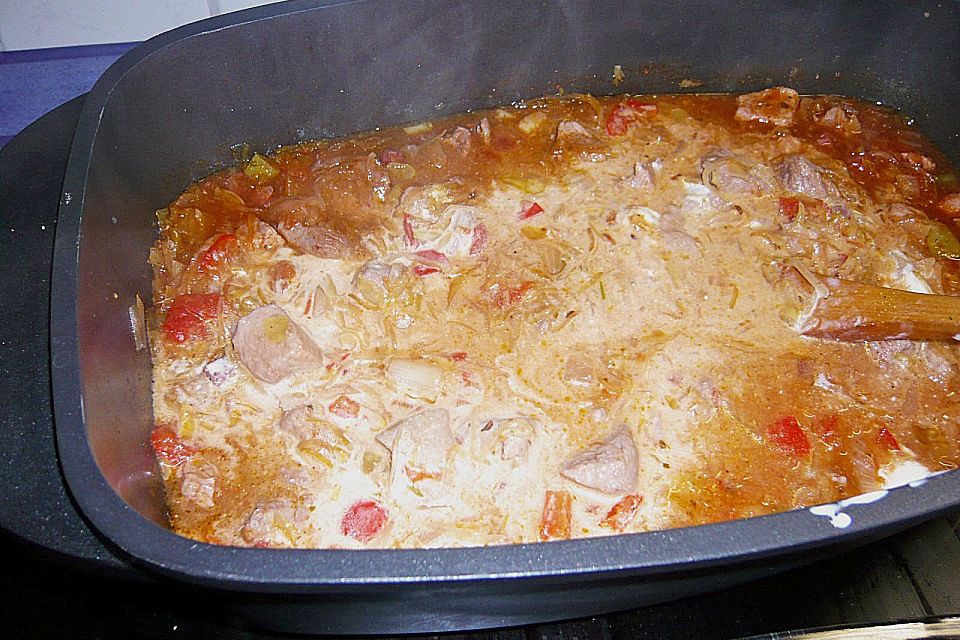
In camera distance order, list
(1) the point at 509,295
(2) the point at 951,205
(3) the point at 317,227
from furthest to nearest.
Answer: (2) the point at 951,205 → (3) the point at 317,227 → (1) the point at 509,295

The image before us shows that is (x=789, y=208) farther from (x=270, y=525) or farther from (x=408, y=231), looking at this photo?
(x=270, y=525)

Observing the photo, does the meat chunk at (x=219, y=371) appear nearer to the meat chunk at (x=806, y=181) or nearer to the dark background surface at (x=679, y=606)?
the dark background surface at (x=679, y=606)


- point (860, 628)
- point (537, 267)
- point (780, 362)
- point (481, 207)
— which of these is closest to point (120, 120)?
point (481, 207)

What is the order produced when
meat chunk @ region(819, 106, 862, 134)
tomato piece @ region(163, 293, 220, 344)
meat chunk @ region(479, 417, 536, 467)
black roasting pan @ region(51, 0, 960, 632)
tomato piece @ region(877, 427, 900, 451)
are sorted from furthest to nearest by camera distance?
meat chunk @ region(819, 106, 862, 134) → tomato piece @ region(163, 293, 220, 344) → tomato piece @ region(877, 427, 900, 451) → meat chunk @ region(479, 417, 536, 467) → black roasting pan @ region(51, 0, 960, 632)

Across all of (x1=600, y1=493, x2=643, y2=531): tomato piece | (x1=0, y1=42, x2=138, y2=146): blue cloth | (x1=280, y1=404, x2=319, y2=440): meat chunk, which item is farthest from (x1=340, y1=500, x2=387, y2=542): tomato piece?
(x1=0, y1=42, x2=138, y2=146): blue cloth

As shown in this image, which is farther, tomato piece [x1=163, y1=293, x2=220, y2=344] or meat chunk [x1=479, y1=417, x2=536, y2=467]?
tomato piece [x1=163, y1=293, x2=220, y2=344]

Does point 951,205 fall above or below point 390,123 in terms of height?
below

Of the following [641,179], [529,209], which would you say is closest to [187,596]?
[529,209]

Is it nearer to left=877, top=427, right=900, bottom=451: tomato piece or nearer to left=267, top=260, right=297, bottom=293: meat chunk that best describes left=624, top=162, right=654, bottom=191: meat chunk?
left=877, top=427, right=900, bottom=451: tomato piece

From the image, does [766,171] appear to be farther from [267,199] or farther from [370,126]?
[267,199]
